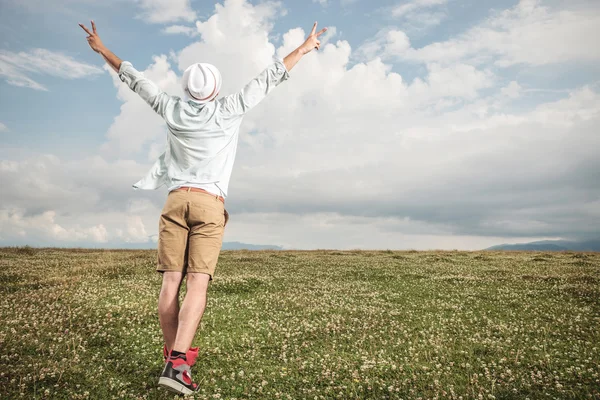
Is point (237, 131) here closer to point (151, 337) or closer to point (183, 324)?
point (183, 324)

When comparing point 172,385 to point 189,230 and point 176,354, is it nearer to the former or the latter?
point 176,354

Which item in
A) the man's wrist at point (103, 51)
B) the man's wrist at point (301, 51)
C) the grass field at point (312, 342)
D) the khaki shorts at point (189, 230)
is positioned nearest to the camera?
the khaki shorts at point (189, 230)

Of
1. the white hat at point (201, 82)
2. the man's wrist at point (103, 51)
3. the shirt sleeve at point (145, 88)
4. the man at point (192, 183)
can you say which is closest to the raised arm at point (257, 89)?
the man at point (192, 183)

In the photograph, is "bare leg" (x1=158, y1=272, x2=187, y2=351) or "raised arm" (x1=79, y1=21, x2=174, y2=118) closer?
"bare leg" (x1=158, y1=272, x2=187, y2=351)

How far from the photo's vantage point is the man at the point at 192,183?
6.27 meters

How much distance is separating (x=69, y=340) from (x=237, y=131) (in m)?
6.91

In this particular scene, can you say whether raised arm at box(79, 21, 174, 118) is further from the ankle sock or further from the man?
the ankle sock

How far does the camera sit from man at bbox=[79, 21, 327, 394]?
20.6 feet

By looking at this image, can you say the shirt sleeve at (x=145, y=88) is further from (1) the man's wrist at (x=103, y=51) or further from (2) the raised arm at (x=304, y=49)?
(2) the raised arm at (x=304, y=49)

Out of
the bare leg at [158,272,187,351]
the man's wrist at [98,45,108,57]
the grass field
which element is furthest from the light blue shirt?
the grass field

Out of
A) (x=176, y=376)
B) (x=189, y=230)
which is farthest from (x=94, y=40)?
(x=176, y=376)

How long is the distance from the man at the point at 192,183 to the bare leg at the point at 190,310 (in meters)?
0.01

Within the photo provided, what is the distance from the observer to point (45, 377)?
7.78m

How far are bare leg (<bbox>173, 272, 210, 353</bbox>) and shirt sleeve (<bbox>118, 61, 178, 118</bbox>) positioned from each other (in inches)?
105
